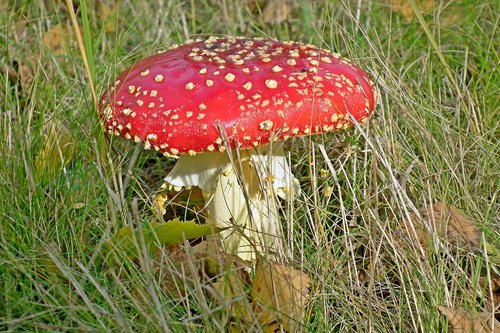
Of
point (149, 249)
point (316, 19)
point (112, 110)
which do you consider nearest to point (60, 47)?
point (316, 19)

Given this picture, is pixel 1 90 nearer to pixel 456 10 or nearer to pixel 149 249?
pixel 149 249

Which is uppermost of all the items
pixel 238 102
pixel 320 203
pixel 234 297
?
pixel 238 102

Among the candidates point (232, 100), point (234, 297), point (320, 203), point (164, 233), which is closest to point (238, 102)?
point (232, 100)

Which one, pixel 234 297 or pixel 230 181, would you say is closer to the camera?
pixel 234 297

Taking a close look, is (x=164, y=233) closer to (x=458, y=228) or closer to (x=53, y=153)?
(x=53, y=153)

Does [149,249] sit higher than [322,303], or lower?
higher

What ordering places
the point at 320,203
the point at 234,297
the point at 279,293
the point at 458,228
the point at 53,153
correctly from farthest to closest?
the point at 320,203, the point at 53,153, the point at 458,228, the point at 279,293, the point at 234,297

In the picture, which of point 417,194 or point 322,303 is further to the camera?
point 417,194
